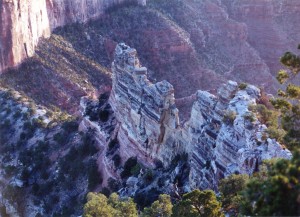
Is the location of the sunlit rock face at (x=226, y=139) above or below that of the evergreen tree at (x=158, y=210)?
above

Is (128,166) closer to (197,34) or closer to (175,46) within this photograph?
(175,46)

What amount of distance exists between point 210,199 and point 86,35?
202 ft

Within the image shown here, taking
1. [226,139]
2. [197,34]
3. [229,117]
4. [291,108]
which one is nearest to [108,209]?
[226,139]

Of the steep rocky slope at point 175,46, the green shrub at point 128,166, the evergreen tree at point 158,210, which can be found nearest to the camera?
the evergreen tree at point 158,210

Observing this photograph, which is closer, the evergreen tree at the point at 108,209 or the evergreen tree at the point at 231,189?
the evergreen tree at the point at 231,189

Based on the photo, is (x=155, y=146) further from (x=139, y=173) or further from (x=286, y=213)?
(x=286, y=213)

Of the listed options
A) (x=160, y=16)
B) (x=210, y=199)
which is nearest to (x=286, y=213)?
(x=210, y=199)

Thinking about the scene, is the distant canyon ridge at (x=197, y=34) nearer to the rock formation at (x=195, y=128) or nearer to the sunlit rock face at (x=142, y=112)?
the rock formation at (x=195, y=128)

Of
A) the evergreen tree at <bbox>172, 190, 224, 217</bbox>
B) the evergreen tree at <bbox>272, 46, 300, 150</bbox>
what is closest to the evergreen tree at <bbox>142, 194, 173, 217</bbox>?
the evergreen tree at <bbox>172, 190, 224, 217</bbox>

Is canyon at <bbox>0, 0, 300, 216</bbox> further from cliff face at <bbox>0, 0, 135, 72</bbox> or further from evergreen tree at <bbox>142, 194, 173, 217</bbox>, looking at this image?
evergreen tree at <bbox>142, 194, 173, 217</bbox>

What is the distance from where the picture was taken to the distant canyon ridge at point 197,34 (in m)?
65.5

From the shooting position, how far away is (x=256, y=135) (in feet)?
79.4

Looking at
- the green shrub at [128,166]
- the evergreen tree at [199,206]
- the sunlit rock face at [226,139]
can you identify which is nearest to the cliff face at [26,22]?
the green shrub at [128,166]

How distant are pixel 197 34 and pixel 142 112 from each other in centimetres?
5389
